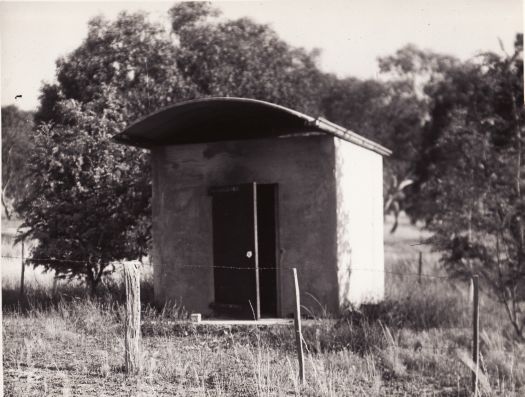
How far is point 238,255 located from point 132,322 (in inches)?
128

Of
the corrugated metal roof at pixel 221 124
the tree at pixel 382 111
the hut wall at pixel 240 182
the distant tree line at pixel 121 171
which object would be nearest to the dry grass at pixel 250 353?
the hut wall at pixel 240 182

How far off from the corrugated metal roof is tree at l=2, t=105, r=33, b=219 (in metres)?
1.81

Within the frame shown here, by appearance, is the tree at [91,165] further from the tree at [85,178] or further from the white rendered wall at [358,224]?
the white rendered wall at [358,224]

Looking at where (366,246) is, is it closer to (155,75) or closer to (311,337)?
(311,337)

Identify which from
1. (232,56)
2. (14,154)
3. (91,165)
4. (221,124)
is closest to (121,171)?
(91,165)

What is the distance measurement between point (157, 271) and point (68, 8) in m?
4.70

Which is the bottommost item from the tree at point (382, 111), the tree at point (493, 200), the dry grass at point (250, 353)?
the dry grass at point (250, 353)

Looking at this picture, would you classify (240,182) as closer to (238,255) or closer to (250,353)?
(238,255)

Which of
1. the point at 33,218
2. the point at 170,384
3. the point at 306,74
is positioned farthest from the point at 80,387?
the point at 306,74

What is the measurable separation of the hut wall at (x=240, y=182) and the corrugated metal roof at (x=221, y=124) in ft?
0.55

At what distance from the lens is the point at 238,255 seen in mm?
9914

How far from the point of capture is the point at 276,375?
6.95 metres

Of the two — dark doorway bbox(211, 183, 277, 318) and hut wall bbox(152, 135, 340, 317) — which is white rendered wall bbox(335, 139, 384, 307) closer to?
hut wall bbox(152, 135, 340, 317)

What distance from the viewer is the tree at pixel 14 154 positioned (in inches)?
404
